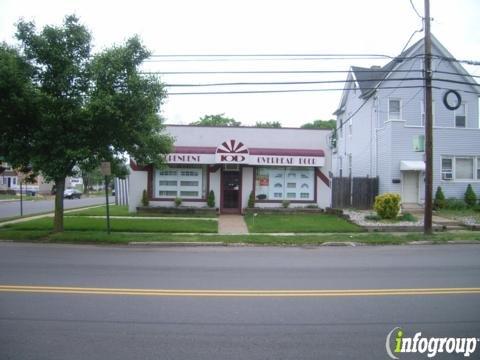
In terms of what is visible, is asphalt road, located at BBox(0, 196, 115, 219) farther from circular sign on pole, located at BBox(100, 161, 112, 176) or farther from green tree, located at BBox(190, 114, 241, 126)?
green tree, located at BBox(190, 114, 241, 126)

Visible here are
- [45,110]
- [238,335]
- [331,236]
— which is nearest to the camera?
[238,335]

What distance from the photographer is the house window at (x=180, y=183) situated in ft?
79.0

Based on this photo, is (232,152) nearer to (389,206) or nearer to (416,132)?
(389,206)

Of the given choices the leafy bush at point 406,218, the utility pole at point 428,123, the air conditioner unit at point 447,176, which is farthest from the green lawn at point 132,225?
the air conditioner unit at point 447,176

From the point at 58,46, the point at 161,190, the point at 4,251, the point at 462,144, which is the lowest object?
the point at 4,251

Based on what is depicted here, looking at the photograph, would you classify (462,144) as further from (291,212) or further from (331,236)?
(331,236)

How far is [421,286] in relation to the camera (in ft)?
26.0

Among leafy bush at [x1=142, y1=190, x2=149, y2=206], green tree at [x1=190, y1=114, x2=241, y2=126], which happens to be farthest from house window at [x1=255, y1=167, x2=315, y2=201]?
green tree at [x1=190, y1=114, x2=241, y2=126]

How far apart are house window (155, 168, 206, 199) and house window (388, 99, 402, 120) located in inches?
474

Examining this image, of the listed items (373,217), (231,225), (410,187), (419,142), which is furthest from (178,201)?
(410,187)

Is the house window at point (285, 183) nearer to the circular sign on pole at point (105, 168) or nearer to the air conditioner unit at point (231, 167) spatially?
the air conditioner unit at point (231, 167)

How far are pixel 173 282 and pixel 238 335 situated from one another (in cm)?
324

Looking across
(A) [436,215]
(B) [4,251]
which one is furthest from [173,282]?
(A) [436,215]

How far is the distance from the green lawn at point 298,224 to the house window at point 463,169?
900 cm
